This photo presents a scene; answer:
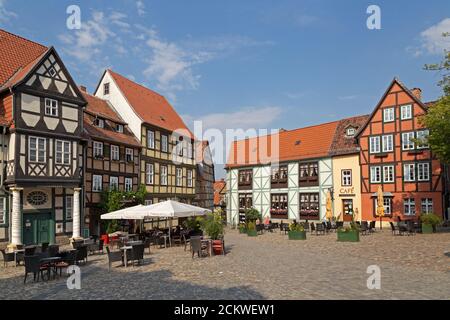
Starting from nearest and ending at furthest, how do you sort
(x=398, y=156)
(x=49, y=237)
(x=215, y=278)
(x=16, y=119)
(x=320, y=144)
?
(x=215, y=278) < (x=16, y=119) < (x=49, y=237) < (x=398, y=156) < (x=320, y=144)

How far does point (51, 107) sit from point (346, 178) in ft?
76.4

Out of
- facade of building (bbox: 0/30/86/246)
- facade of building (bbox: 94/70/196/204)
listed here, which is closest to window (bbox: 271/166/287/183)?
facade of building (bbox: 94/70/196/204)

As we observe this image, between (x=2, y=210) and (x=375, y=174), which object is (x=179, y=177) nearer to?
(x=375, y=174)

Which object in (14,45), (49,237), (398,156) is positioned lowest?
(49,237)

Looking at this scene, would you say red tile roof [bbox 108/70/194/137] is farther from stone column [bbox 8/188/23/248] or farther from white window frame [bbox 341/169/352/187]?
white window frame [bbox 341/169/352/187]

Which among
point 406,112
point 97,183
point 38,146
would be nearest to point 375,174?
point 406,112

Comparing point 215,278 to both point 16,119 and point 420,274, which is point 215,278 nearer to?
point 420,274

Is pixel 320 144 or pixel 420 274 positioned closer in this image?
pixel 420 274

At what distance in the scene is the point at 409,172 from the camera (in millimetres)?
28672

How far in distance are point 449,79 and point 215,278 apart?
18.3m

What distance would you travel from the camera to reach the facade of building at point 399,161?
27.7 m

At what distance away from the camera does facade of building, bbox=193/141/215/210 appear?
42.7 m

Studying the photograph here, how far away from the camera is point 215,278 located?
11.0m
